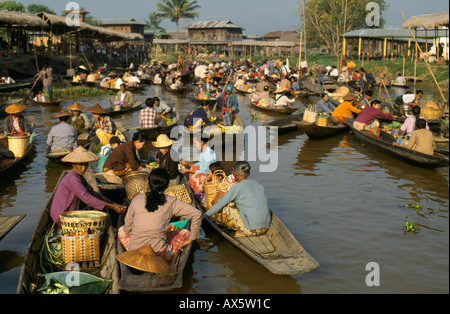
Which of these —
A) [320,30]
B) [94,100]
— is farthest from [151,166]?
[320,30]

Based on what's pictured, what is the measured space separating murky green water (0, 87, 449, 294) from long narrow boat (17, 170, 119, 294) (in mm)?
647

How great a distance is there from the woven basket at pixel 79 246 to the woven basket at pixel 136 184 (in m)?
1.66

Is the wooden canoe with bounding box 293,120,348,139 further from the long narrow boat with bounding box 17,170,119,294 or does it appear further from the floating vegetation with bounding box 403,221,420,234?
the long narrow boat with bounding box 17,170,119,294

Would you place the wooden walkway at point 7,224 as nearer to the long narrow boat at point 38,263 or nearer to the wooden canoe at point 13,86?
the long narrow boat at point 38,263

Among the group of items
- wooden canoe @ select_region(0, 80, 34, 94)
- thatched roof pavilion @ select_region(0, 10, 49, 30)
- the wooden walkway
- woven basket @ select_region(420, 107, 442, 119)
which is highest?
thatched roof pavilion @ select_region(0, 10, 49, 30)

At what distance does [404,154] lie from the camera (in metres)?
10.4

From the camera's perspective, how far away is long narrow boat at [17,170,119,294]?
14.9 feet

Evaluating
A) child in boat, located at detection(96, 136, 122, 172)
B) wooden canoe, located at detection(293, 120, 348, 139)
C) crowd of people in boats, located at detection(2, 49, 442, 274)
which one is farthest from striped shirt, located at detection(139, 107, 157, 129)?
wooden canoe, located at detection(293, 120, 348, 139)

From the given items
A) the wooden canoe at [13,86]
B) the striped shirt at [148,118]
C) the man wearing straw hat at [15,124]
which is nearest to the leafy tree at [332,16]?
the wooden canoe at [13,86]

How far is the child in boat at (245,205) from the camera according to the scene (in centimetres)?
598

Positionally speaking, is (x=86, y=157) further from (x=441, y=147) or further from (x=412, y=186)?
(x=441, y=147)

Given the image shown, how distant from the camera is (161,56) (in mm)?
54938

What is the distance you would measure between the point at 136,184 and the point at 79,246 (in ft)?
6.07

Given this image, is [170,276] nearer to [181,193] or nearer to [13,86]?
[181,193]
